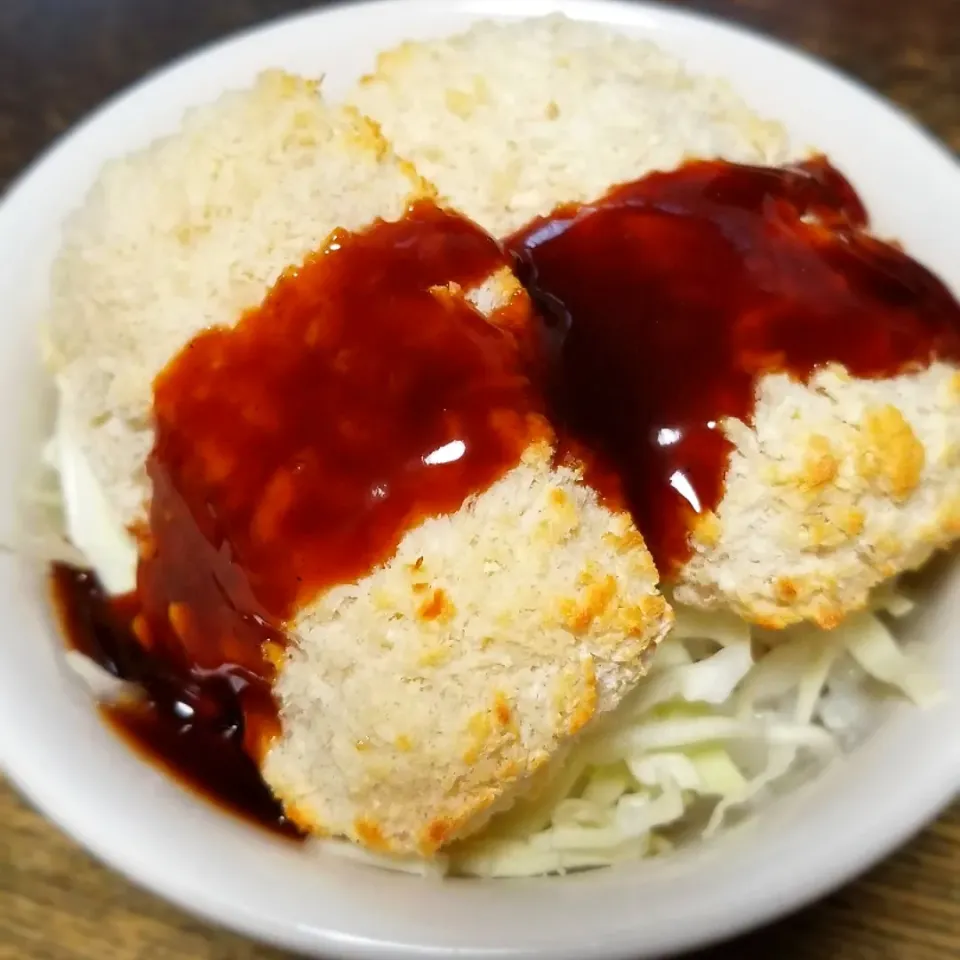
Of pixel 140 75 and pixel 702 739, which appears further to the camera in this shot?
pixel 140 75

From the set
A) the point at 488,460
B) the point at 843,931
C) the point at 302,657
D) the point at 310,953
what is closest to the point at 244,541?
the point at 302,657

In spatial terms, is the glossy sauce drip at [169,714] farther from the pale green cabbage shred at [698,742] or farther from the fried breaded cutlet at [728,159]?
the fried breaded cutlet at [728,159]

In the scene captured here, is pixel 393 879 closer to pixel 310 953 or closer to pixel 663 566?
pixel 310 953

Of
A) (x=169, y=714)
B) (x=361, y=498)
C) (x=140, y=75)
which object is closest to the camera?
(x=361, y=498)

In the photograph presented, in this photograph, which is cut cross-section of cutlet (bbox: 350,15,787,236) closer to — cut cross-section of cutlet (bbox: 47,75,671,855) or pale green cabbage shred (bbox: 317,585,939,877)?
cut cross-section of cutlet (bbox: 47,75,671,855)

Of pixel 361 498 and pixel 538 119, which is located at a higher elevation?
pixel 538 119

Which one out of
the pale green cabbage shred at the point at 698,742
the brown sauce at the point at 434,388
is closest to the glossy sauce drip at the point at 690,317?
the brown sauce at the point at 434,388

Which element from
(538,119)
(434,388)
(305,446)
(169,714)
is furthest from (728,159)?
(169,714)

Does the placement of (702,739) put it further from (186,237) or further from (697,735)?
(186,237)
